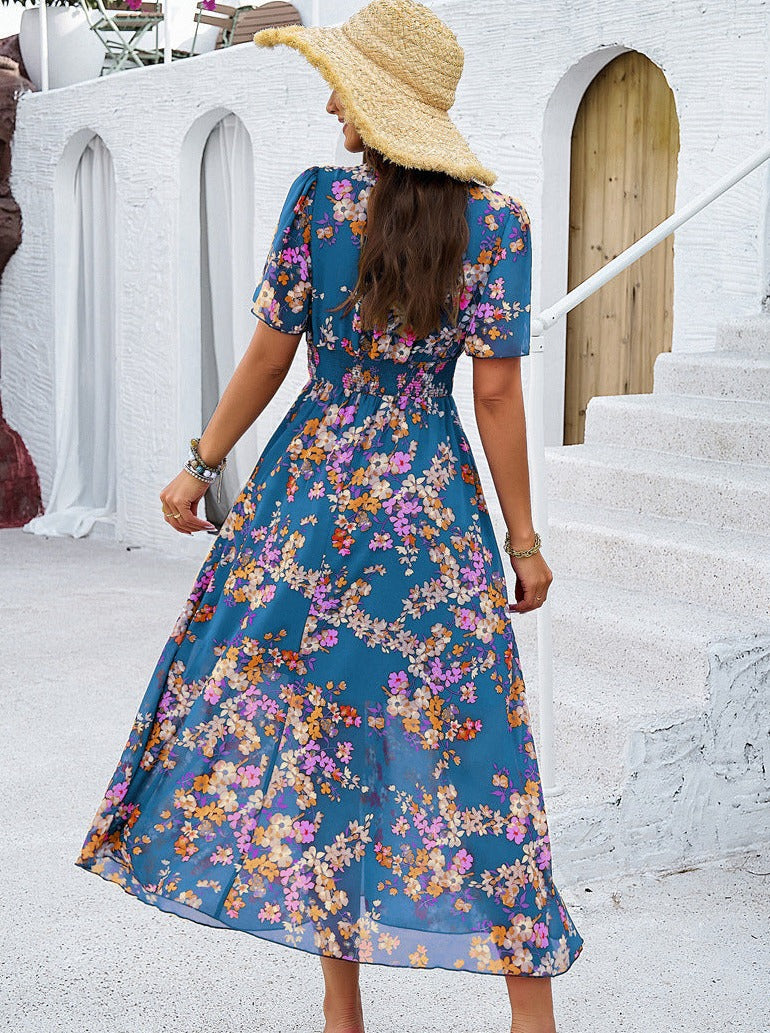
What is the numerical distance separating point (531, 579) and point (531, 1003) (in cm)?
63

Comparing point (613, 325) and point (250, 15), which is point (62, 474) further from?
point (613, 325)

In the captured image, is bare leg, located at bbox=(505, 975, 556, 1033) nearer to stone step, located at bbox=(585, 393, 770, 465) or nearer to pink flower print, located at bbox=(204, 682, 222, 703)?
pink flower print, located at bbox=(204, 682, 222, 703)

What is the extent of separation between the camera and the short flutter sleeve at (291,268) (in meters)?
1.80

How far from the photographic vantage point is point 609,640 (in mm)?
3277

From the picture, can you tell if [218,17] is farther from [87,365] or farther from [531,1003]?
[531,1003]

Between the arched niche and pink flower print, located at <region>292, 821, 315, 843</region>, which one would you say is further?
the arched niche

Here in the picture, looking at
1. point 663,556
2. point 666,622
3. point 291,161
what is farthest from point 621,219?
point 666,622

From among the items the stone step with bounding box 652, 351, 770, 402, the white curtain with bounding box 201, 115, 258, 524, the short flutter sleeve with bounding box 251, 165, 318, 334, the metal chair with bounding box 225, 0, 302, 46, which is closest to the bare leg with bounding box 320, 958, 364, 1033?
the short flutter sleeve with bounding box 251, 165, 318, 334

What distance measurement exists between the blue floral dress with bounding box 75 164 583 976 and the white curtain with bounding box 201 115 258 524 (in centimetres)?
518

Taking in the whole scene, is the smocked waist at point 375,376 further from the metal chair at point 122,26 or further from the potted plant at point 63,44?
the potted plant at point 63,44

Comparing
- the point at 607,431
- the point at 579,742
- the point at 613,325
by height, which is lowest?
the point at 579,742

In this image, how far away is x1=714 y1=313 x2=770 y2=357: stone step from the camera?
13.6 feet

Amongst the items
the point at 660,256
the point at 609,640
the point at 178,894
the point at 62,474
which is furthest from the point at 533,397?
the point at 62,474

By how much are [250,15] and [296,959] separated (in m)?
7.03
